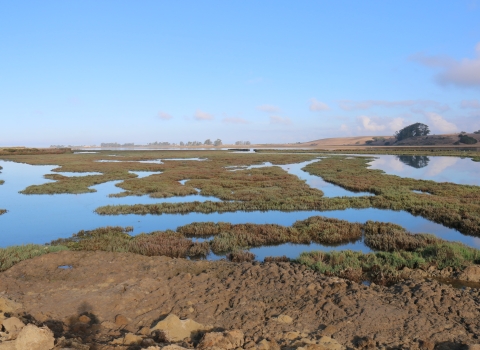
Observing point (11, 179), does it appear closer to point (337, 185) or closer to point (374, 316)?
point (337, 185)

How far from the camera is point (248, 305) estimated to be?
313 inches

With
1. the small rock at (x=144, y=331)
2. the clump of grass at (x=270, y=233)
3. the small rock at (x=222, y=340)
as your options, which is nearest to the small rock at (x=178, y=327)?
the small rock at (x=144, y=331)

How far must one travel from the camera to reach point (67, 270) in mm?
10430

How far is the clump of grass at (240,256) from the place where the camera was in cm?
1243

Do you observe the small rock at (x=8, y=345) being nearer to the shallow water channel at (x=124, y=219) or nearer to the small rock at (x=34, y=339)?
the small rock at (x=34, y=339)

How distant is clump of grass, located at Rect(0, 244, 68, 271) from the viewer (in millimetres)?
11445

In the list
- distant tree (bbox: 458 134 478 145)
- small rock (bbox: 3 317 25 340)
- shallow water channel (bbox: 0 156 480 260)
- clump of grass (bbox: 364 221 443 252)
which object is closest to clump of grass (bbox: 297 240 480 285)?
clump of grass (bbox: 364 221 443 252)

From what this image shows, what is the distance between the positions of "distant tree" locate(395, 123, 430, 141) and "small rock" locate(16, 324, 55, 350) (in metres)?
190

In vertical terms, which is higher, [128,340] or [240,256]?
[128,340]

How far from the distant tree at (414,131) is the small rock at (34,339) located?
189937 mm

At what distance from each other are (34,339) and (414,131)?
192 m

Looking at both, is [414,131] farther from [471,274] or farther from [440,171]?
[471,274]

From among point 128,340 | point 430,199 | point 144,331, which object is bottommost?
point 430,199

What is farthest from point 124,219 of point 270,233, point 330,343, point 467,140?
point 467,140
